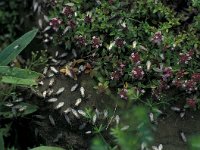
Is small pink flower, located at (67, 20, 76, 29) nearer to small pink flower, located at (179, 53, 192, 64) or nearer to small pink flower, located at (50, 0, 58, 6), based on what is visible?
small pink flower, located at (50, 0, 58, 6)

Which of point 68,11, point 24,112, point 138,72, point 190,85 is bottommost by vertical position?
point 24,112

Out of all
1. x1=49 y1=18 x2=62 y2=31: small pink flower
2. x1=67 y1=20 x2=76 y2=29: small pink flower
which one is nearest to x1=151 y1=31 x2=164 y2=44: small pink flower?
x1=67 y1=20 x2=76 y2=29: small pink flower

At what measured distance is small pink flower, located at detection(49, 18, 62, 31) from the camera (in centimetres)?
431

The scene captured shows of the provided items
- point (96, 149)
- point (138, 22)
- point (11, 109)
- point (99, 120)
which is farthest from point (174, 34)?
point (96, 149)

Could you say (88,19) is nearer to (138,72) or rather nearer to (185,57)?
(138,72)

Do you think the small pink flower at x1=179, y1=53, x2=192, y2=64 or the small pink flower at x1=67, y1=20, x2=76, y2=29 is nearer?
the small pink flower at x1=179, y1=53, x2=192, y2=64

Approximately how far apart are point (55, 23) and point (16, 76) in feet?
2.43

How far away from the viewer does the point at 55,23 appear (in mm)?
4316

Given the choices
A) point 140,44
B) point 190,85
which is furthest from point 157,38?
point 190,85

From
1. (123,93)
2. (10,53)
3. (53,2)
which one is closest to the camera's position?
(123,93)

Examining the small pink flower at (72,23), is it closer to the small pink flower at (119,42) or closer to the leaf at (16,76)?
the small pink flower at (119,42)

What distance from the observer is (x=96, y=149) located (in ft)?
5.60

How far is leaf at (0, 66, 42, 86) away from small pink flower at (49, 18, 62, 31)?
0.65 metres

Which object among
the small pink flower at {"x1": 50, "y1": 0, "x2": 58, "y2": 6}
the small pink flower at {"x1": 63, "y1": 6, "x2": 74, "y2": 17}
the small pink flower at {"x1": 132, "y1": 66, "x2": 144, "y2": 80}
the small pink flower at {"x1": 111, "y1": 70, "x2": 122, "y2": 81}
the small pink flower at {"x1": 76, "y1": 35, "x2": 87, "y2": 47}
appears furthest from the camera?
the small pink flower at {"x1": 50, "y1": 0, "x2": 58, "y2": 6}
